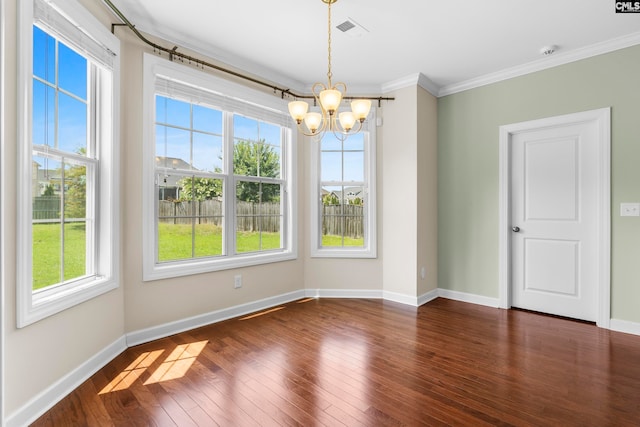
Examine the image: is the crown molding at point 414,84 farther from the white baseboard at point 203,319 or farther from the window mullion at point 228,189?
the white baseboard at point 203,319

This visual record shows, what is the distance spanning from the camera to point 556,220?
358 cm

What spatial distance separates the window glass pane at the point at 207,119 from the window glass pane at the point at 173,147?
161mm

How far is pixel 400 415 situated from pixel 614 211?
301cm

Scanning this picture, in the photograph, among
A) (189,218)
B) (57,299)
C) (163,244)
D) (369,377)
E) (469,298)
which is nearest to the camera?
(57,299)

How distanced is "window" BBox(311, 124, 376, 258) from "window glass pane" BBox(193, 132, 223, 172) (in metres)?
1.37

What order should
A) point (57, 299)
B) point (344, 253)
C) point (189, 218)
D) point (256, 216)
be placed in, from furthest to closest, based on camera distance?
point (344, 253), point (256, 216), point (189, 218), point (57, 299)

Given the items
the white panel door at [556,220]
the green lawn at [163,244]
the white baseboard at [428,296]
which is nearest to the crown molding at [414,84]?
the white panel door at [556,220]

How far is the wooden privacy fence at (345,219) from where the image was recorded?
4.38 metres

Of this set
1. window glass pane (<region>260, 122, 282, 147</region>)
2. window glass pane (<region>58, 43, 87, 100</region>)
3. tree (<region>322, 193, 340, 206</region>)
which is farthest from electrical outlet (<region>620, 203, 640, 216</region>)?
window glass pane (<region>58, 43, 87, 100</region>)

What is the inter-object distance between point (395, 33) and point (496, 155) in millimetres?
1966

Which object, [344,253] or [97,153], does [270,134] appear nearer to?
[344,253]

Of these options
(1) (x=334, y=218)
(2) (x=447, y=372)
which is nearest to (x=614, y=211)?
(2) (x=447, y=372)

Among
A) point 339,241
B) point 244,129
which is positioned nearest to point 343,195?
point 339,241

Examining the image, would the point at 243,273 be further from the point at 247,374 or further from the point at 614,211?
the point at 614,211
